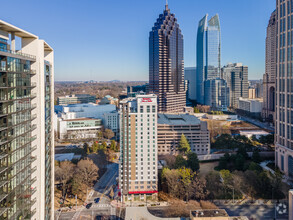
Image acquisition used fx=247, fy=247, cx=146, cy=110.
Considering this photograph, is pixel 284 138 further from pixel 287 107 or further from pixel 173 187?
pixel 173 187

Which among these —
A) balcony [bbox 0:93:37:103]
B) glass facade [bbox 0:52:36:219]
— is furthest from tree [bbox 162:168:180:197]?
balcony [bbox 0:93:37:103]

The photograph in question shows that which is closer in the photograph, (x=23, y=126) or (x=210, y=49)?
(x=23, y=126)

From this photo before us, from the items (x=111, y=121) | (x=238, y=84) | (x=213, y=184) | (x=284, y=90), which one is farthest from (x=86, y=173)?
(x=238, y=84)

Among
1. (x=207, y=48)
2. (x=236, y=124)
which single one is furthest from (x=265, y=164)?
(x=207, y=48)

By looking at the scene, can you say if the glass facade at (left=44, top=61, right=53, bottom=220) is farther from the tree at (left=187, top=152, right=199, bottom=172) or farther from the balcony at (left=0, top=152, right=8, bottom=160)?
the tree at (left=187, top=152, right=199, bottom=172)

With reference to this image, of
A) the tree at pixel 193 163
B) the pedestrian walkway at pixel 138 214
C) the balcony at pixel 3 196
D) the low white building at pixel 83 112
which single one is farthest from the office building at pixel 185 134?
the balcony at pixel 3 196

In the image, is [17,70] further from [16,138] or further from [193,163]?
[193,163]
